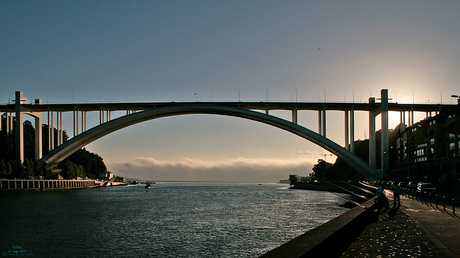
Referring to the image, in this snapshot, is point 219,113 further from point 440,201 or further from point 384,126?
point 440,201

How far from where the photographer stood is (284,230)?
26125 mm

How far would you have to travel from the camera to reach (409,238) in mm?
12227

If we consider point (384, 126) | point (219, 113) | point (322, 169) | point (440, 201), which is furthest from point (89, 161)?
point (440, 201)

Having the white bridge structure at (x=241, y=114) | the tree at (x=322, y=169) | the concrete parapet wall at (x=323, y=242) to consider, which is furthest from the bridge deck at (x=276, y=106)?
the tree at (x=322, y=169)

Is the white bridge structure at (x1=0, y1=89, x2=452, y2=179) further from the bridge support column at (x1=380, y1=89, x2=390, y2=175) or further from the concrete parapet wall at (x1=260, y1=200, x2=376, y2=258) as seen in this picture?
the concrete parapet wall at (x1=260, y1=200, x2=376, y2=258)

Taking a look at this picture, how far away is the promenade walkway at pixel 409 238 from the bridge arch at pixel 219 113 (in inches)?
2006

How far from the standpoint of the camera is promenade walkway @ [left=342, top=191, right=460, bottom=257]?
33.4 ft

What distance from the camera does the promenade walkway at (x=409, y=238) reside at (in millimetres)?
10177

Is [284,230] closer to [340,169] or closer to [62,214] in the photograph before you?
[62,214]

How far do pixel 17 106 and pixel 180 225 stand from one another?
61916 mm

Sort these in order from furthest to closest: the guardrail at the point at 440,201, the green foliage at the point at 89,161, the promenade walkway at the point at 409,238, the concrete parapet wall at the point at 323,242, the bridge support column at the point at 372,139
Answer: the green foliage at the point at 89,161
the bridge support column at the point at 372,139
the guardrail at the point at 440,201
the promenade walkway at the point at 409,238
the concrete parapet wall at the point at 323,242

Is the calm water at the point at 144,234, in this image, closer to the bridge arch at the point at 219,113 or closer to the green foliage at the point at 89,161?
the bridge arch at the point at 219,113

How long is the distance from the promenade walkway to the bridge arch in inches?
2006

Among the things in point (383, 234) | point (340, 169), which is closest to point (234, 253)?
point (383, 234)
